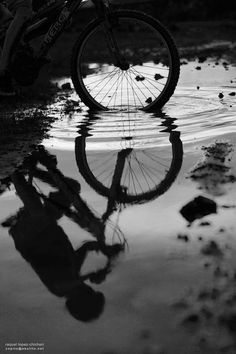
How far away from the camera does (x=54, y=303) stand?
1.96 metres

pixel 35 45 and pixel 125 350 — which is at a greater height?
pixel 35 45

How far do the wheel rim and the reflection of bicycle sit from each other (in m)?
1.21

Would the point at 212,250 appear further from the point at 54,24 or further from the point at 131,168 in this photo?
the point at 54,24

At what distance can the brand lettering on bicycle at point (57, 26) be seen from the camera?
5.17 m

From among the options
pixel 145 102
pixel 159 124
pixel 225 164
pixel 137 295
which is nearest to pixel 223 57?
pixel 145 102

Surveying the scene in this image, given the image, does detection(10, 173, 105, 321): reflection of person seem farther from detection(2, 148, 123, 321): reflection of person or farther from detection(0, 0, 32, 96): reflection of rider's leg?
detection(0, 0, 32, 96): reflection of rider's leg

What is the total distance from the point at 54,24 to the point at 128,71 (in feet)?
6.67

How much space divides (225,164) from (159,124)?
1.25 metres

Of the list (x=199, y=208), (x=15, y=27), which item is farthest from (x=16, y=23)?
(x=199, y=208)

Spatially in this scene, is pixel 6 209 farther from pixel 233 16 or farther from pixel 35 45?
pixel 233 16

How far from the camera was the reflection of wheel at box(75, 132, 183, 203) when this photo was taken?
3075mm

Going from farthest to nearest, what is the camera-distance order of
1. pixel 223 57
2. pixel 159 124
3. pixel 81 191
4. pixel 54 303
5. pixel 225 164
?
pixel 223 57 → pixel 159 124 → pixel 225 164 → pixel 81 191 → pixel 54 303

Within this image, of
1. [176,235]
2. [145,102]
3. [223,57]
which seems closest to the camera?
[176,235]

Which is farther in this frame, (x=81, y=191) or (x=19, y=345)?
(x=81, y=191)
